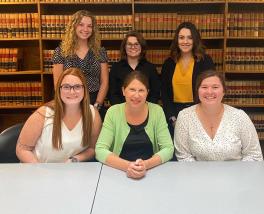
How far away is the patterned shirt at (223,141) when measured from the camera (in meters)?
2.29

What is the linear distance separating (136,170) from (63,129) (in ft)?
2.17

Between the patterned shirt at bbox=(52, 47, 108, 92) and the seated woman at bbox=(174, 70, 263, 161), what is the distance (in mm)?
1194

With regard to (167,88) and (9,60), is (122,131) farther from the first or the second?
(9,60)

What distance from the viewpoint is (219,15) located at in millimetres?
4363

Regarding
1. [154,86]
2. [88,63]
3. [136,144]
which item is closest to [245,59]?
[154,86]

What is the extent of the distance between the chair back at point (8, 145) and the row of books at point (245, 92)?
290cm

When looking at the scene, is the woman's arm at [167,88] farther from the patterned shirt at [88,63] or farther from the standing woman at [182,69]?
the patterned shirt at [88,63]

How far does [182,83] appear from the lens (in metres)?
3.23

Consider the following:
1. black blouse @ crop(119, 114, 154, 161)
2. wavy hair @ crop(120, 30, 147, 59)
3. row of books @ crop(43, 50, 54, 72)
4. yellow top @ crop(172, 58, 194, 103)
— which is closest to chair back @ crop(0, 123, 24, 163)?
black blouse @ crop(119, 114, 154, 161)

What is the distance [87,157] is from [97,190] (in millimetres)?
631

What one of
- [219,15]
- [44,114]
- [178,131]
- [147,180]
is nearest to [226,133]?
[178,131]

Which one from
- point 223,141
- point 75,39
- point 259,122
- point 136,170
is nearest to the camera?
point 136,170

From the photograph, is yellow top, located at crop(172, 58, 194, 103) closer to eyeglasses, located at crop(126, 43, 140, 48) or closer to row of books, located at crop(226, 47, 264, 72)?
eyeglasses, located at crop(126, 43, 140, 48)

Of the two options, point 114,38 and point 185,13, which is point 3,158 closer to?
point 114,38
